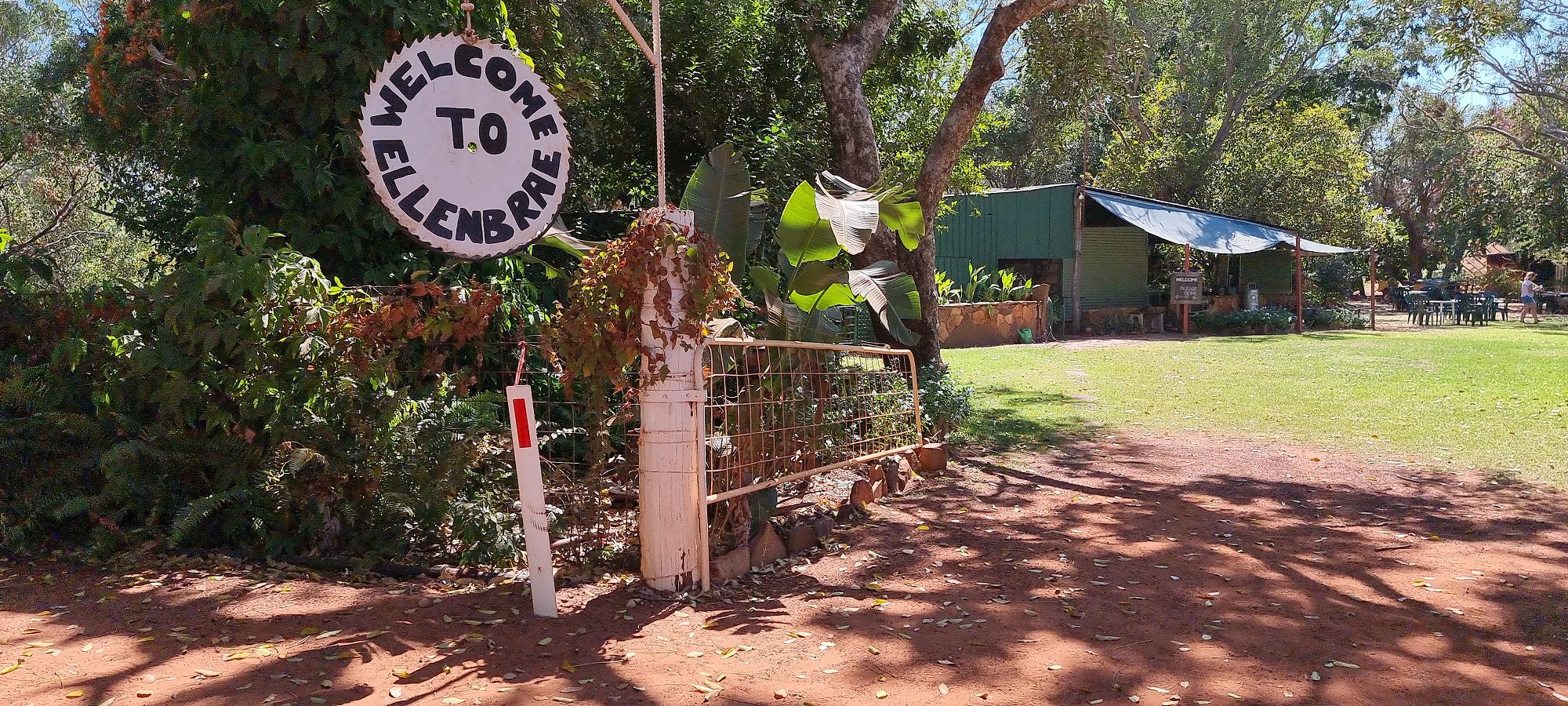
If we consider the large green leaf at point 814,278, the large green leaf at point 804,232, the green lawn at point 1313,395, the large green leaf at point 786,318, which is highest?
the large green leaf at point 804,232

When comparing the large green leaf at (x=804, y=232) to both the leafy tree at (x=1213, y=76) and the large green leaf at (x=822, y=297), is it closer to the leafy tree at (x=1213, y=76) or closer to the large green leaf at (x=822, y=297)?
the large green leaf at (x=822, y=297)

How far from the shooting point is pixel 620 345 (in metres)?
4.94

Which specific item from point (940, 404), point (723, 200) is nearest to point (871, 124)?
point (940, 404)

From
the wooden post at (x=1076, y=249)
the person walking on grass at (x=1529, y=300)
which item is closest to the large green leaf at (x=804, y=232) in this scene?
the wooden post at (x=1076, y=249)

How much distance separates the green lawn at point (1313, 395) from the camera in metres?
9.93

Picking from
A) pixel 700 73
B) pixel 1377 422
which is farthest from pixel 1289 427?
pixel 700 73

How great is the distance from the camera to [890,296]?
28.5ft

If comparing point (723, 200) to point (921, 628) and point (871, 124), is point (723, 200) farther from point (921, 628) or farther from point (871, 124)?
point (921, 628)

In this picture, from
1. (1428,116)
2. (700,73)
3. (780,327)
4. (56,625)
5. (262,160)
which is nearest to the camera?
(56,625)

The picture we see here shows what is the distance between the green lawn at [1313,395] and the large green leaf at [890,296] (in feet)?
6.37

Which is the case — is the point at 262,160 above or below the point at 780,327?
above

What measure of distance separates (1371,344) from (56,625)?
856 inches

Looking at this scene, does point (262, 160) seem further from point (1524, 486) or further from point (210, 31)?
point (1524, 486)

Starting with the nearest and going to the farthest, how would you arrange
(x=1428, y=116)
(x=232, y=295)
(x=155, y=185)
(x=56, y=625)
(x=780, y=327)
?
(x=56, y=625)
(x=232, y=295)
(x=780, y=327)
(x=155, y=185)
(x=1428, y=116)
